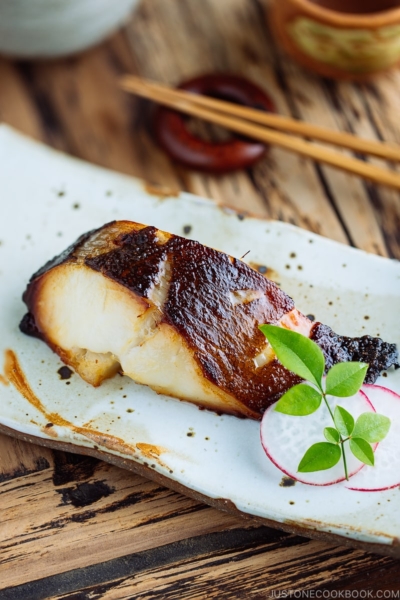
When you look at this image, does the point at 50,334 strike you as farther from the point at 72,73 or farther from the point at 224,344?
the point at 72,73

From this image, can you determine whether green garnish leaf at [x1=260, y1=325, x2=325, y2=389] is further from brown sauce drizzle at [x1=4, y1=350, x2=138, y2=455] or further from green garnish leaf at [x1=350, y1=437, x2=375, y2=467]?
brown sauce drizzle at [x1=4, y1=350, x2=138, y2=455]

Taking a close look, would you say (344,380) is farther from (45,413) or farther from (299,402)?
(45,413)

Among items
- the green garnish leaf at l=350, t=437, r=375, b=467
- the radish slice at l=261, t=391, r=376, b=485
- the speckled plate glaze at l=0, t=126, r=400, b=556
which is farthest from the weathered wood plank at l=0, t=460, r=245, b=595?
the green garnish leaf at l=350, t=437, r=375, b=467

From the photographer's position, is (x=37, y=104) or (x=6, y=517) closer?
(x=6, y=517)

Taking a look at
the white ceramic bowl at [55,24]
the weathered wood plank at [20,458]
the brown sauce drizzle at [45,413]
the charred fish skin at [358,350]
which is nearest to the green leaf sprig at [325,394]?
the charred fish skin at [358,350]

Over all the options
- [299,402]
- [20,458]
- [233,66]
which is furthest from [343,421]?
[233,66]

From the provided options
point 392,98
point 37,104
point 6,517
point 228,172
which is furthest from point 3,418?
point 392,98
